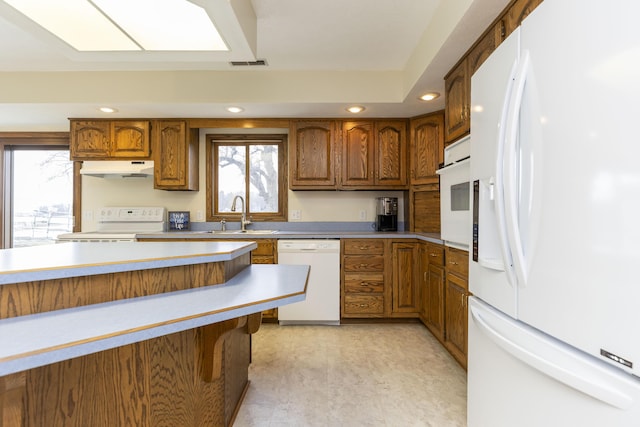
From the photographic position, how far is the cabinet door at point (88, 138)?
11.2 feet

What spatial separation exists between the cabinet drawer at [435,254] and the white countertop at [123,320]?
150 centimetres

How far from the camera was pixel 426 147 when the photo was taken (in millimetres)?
3283

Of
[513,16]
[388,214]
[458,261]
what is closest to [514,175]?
[513,16]

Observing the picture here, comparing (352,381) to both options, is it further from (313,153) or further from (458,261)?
(313,153)

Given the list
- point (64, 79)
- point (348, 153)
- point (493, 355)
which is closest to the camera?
point (493, 355)

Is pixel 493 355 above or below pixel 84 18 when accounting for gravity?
below

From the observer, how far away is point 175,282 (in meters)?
1.40

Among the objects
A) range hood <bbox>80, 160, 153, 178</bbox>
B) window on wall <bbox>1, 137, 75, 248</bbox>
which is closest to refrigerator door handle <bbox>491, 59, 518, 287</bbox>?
range hood <bbox>80, 160, 153, 178</bbox>

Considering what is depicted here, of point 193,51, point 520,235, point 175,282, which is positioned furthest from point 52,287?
point 520,235

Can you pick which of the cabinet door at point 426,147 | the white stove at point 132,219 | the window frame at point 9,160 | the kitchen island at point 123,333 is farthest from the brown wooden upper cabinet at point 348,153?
the window frame at point 9,160

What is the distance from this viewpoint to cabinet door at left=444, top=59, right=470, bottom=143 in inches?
84.1

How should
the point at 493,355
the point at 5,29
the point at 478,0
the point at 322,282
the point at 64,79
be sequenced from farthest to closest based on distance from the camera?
the point at 322,282
the point at 64,79
the point at 5,29
the point at 478,0
the point at 493,355

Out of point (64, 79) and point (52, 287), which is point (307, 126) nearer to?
point (64, 79)

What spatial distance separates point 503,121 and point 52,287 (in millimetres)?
1625
